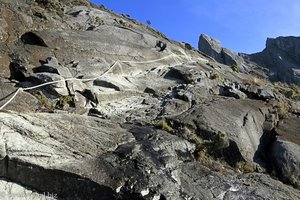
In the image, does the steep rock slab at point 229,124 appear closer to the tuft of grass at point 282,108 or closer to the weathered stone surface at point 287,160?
the weathered stone surface at point 287,160

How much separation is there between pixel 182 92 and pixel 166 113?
9.71 feet

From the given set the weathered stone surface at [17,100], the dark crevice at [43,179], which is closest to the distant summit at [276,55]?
the weathered stone surface at [17,100]

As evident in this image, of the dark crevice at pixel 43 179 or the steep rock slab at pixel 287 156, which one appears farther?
the steep rock slab at pixel 287 156

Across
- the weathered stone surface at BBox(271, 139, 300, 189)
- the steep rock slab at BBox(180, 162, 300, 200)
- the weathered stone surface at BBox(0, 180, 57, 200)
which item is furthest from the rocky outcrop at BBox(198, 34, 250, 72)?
the weathered stone surface at BBox(0, 180, 57, 200)

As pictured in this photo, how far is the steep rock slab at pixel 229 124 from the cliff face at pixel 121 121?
6 centimetres

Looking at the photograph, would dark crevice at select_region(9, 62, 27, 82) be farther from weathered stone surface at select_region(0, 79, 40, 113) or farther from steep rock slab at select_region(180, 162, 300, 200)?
steep rock slab at select_region(180, 162, 300, 200)

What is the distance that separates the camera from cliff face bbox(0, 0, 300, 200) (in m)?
11.6

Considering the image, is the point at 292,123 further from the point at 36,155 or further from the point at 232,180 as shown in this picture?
the point at 36,155

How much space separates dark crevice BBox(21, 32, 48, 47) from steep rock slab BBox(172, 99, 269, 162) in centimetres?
812

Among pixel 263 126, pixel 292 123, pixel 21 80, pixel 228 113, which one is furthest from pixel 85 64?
pixel 292 123

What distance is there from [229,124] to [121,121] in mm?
4297

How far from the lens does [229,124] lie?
1783 cm

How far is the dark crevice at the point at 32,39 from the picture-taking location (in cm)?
2166

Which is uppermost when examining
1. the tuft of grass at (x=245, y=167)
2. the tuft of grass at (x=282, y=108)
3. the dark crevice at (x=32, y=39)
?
the dark crevice at (x=32, y=39)
